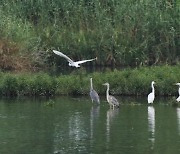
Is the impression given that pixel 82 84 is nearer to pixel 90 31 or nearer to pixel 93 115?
pixel 93 115

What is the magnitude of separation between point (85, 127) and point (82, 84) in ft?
23.7

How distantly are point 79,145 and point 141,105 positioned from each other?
7180 mm

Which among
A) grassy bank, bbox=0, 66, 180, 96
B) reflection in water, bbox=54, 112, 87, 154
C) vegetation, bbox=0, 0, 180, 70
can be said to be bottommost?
reflection in water, bbox=54, 112, 87, 154

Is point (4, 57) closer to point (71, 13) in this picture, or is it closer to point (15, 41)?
point (15, 41)

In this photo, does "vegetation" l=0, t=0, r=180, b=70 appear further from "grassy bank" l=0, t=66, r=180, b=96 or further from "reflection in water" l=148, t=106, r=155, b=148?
"reflection in water" l=148, t=106, r=155, b=148

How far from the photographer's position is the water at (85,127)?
18281 millimetres

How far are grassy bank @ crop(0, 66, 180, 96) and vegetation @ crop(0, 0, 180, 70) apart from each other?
20.2ft

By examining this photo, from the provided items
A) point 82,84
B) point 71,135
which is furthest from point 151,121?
point 82,84

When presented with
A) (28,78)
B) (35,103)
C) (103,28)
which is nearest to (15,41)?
(103,28)

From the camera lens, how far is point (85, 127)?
69.3 feet

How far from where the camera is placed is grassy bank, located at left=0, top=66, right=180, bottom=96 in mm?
27672

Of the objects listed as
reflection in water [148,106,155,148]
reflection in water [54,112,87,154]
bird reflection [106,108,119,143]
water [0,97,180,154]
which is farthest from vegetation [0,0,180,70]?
reflection in water [54,112,87,154]

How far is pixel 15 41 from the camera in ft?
115

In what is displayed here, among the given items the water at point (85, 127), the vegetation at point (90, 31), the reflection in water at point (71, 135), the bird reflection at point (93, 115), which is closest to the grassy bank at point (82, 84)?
the water at point (85, 127)
